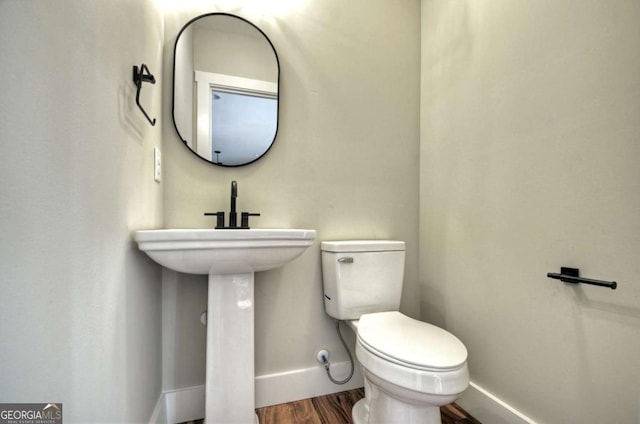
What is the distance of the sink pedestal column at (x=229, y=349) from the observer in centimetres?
108

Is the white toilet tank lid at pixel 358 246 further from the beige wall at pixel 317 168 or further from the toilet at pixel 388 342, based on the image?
the beige wall at pixel 317 168

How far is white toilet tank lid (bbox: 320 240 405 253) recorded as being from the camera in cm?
135

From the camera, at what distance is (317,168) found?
1505 millimetres

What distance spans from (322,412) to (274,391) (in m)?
0.26

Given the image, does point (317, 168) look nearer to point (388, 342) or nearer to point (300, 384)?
point (388, 342)

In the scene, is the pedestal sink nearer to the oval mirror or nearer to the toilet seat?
the toilet seat

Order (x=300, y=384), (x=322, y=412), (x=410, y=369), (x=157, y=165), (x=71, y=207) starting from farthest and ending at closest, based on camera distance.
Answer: (x=300, y=384) → (x=322, y=412) → (x=157, y=165) → (x=410, y=369) → (x=71, y=207)

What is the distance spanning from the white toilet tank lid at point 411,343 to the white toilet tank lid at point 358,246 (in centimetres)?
32

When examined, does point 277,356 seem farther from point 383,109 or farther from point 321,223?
point 383,109

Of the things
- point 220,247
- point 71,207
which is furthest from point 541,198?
point 71,207

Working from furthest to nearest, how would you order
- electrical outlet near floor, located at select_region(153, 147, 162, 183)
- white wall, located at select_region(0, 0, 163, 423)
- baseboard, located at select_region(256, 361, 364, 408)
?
baseboard, located at select_region(256, 361, 364, 408), electrical outlet near floor, located at select_region(153, 147, 162, 183), white wall, located at select_region(0, 0, 163, 423)

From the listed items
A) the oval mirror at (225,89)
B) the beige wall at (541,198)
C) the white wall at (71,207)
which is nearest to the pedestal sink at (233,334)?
the white wall at (71,207)

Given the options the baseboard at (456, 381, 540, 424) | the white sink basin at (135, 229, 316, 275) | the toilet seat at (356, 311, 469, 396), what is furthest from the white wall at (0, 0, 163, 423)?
the baseboard at (456, 381, 540, 424)

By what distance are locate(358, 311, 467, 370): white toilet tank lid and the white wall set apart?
0.82 metres
